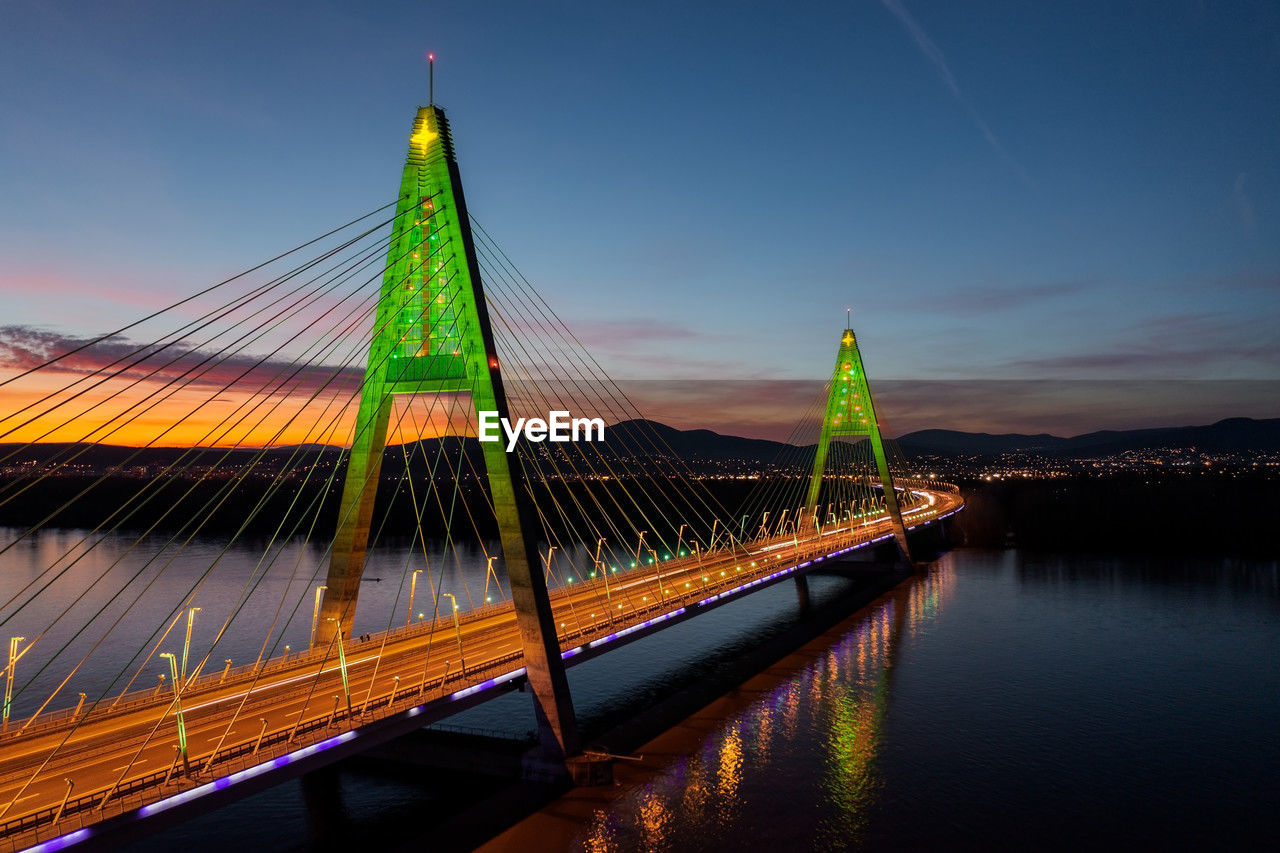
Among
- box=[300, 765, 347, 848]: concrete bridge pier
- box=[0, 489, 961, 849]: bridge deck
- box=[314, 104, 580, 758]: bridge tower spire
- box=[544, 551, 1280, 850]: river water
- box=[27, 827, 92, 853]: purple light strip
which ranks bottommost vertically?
box=[544, 551, 1280, 850]: river water

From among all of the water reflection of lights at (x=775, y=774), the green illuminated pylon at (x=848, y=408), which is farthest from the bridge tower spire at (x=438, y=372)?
the green illuminated pylon at (x=848, y=408)

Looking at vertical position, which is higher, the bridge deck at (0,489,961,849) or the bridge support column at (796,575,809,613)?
the bridge deck at (0,489,961,849)

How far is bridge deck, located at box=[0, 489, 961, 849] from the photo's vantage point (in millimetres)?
18578

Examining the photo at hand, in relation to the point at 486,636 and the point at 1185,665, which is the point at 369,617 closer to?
the point at 486,636

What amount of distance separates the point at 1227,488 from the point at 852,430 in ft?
454

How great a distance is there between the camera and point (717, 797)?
99.9 feet

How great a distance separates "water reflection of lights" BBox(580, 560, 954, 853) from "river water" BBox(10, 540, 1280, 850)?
0.33 ft

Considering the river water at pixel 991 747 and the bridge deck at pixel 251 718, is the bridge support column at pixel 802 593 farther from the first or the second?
the bridge deck at pixel 251 718

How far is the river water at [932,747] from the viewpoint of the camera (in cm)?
2822

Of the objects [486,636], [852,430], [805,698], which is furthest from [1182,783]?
[852,430]

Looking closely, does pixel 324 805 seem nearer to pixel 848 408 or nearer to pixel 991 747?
pixel 991 747

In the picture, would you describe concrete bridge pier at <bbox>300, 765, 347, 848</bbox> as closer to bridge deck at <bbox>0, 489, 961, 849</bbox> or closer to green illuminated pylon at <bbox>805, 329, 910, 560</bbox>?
bridge deck at <bbox>0, 489, 961, 849</bbox>

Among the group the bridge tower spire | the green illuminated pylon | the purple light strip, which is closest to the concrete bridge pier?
the bridge tower spire

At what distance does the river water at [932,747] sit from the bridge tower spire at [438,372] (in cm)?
510
